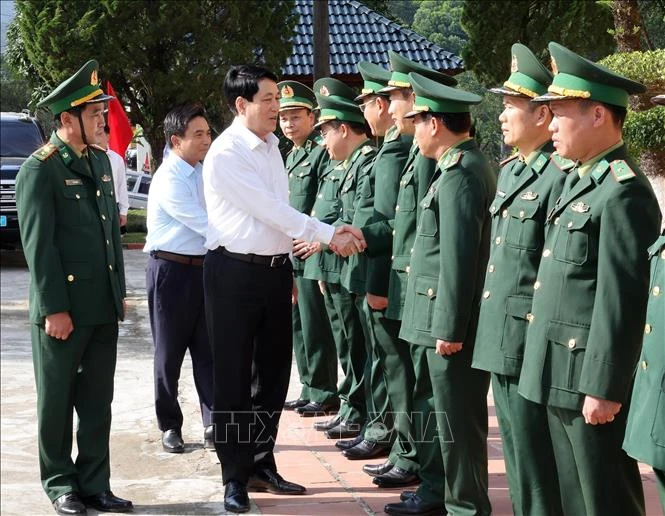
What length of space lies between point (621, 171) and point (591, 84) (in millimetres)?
309

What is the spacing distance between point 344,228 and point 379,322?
0.51 m

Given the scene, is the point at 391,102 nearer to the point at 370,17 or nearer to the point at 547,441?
the point at 547,441

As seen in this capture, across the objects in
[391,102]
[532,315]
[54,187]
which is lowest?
[532,315]

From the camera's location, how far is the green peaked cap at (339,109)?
6637 millimetres

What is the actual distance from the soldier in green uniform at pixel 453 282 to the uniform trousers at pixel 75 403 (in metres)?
1.49

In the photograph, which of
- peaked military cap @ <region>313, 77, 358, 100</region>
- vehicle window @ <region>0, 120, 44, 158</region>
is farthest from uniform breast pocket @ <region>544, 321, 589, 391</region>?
vehicle window @ <region>0, 120, 44, 158</region>

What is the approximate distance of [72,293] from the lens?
5.12 metres

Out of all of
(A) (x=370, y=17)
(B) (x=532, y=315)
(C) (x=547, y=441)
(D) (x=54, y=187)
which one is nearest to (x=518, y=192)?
(B) (x=532, y=315)

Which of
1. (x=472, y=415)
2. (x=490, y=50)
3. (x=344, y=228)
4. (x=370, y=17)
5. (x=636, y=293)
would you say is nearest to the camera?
(x=636, y=293)

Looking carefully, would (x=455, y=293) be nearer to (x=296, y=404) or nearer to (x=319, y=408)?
(x=319, y=408)

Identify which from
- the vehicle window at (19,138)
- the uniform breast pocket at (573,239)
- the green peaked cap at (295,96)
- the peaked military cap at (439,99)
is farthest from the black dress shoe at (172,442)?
the vehicle window at (19,138)

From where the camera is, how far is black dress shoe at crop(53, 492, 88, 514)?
5113mm

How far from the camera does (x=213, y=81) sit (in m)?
18.4

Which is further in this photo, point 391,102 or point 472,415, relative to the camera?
point 391,102
